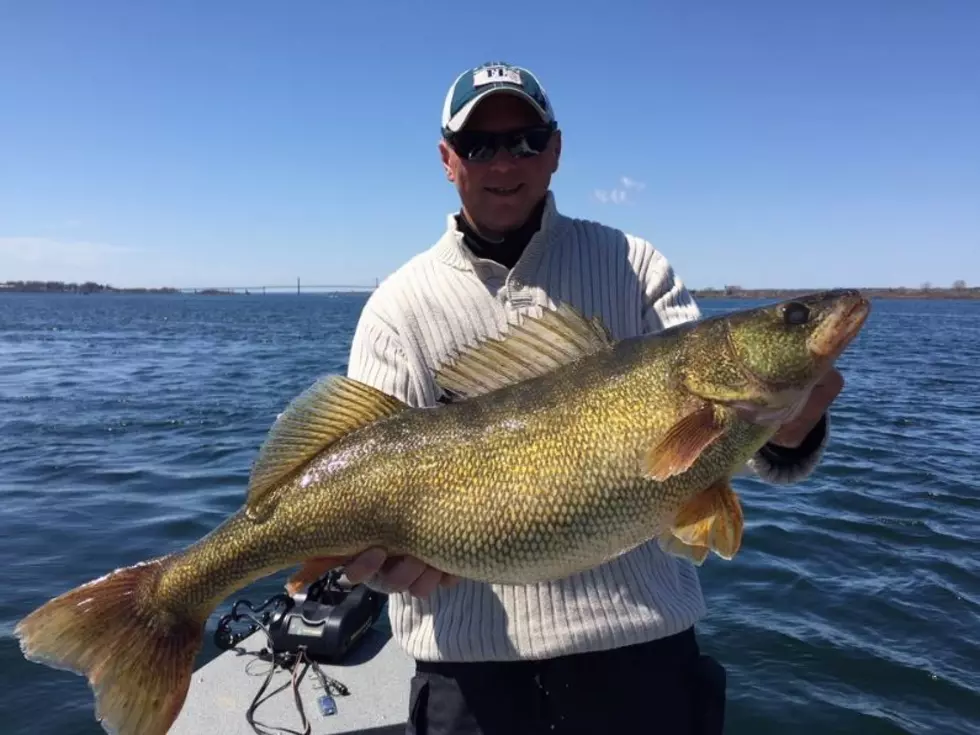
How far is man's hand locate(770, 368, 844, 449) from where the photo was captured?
3111 mm

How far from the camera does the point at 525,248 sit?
11.5ft

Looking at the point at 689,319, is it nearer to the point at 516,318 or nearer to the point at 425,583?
the point at 516,318

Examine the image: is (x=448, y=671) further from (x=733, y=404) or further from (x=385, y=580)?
(x=733, y=404)

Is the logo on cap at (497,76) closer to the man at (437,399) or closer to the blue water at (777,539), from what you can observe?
the man at (437,399)

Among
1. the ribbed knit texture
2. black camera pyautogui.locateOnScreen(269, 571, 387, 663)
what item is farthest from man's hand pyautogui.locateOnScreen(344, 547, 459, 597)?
black camera pyautogui.locateOnScreen(269, 571, 387, 663)

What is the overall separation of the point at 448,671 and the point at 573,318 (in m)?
1.63

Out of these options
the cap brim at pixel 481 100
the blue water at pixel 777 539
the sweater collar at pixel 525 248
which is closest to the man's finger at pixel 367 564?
the sweater collar at pixel 525 248

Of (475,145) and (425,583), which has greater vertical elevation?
(475,145)

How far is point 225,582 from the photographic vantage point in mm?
3201

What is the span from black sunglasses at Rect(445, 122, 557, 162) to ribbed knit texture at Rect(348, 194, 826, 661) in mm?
289

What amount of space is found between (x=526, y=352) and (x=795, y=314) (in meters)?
1.12

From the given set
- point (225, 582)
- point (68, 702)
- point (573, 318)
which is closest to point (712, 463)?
point (573, 318)

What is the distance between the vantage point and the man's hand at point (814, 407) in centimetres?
311

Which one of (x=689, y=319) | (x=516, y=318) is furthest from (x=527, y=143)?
(x=689, y=319)
